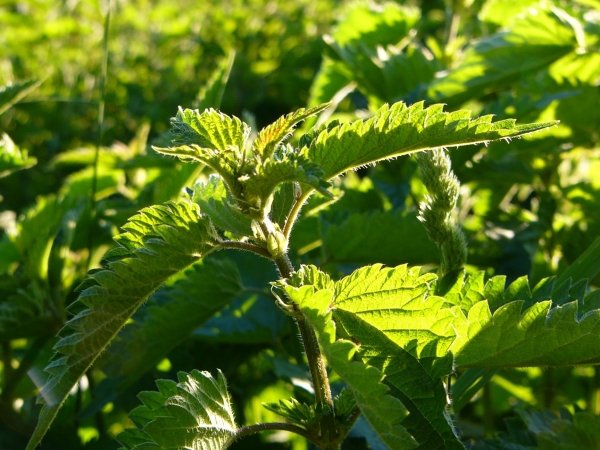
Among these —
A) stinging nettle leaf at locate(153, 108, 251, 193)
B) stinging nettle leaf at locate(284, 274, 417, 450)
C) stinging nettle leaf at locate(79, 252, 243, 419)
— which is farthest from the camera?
stinging nettle leaf at locate(79, 252, 243, 419)

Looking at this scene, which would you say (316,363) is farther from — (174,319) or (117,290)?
(174,319)

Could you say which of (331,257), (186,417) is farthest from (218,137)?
(331,257)

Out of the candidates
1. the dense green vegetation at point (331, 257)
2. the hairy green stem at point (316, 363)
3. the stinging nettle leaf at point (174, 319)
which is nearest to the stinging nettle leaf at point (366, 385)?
the dense green vegetation at point (331, 257)

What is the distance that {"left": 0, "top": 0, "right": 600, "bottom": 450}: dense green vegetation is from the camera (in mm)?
711

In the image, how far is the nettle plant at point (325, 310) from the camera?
0.70 metres

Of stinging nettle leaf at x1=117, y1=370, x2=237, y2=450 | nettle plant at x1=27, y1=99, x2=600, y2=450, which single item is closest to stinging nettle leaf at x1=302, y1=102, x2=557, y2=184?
nettle plant at x1=27, y1=99, x2=600, y2=450

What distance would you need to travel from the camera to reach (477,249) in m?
1.38

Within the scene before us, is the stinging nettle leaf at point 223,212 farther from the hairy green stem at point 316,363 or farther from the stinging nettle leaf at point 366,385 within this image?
the stinging nettle leaf at point 366,385

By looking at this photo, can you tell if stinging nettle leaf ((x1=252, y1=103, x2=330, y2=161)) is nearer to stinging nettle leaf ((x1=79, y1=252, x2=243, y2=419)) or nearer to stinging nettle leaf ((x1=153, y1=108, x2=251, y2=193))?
stinging nettle leaf ((x1=153, y1=108, x2=251, y2=193))

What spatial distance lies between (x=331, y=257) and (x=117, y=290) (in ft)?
1.89

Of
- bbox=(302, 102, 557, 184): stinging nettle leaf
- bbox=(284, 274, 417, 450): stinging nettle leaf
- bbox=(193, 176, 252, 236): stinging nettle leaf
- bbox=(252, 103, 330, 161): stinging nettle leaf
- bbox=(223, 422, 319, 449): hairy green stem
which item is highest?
bbox=(252, 103, 330, 161): stinging nettle leaf

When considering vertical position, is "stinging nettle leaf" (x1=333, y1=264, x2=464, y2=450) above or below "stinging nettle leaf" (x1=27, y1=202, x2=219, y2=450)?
below

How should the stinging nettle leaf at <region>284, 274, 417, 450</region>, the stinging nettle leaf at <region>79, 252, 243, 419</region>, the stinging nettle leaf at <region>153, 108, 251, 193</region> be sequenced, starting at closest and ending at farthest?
the stinging nettle leaf at <region>284, 274, 417, 450</region> < the stinging nettle leaf at <region>153, 108, 251, 193</region> < the stinging nettle leaf at <region>79, 252, 243, 419</region>

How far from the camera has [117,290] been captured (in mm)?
713
